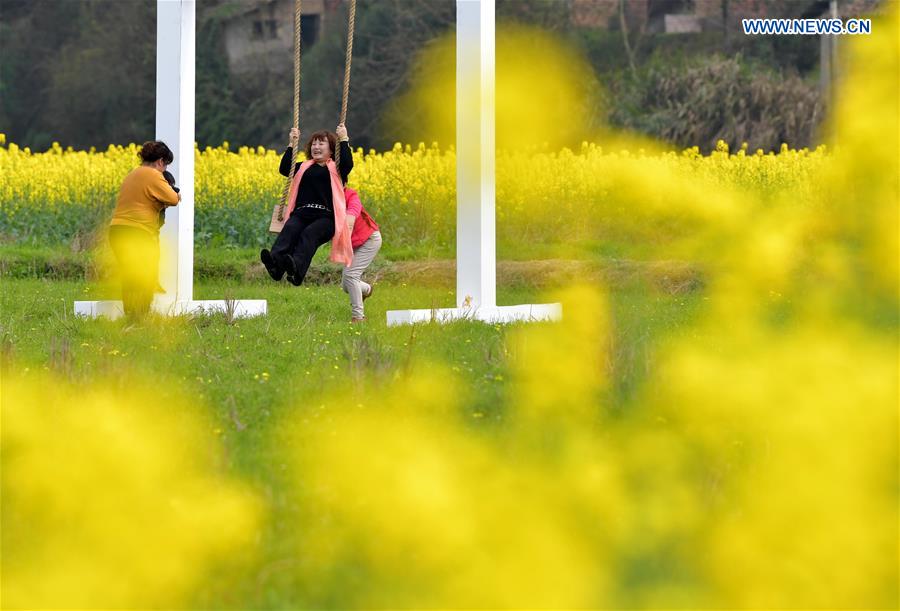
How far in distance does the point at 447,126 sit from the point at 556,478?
82.8 feet

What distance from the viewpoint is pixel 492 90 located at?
8.45 metres

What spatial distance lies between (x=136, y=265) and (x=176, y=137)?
2.91 feet

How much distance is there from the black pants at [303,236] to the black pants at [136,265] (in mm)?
802

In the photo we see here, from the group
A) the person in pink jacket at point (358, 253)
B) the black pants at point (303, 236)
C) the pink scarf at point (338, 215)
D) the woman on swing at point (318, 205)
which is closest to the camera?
the black pants at point (303, 236)

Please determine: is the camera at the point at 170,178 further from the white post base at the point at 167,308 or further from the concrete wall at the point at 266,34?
the concrete wall at the point at 266,34

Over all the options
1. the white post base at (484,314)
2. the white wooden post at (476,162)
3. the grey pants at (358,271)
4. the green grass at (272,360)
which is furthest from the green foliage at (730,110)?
the grey pants at (358,271)

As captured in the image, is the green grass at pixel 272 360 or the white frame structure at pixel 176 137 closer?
the green grass at pixel 272 360

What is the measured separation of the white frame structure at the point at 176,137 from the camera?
27.6 feet

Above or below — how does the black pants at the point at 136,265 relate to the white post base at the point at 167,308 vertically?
above

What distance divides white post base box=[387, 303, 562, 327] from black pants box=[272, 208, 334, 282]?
0.59 meters

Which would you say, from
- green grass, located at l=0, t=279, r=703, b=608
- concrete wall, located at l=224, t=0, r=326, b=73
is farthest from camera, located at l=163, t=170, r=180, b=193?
concrete wall, located at l=224, t=0, r=326, b=73

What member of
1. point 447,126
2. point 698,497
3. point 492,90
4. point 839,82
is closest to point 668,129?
point 839,82

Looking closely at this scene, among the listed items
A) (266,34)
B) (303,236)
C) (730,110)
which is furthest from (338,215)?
(266,34)

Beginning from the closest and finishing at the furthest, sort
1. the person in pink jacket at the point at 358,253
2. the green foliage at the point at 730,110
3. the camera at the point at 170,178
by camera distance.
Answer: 1. the camera at the point at 170,178
2. the person in pink jacket at the point at 358,253
3. the green foliage at the point at 730,110
